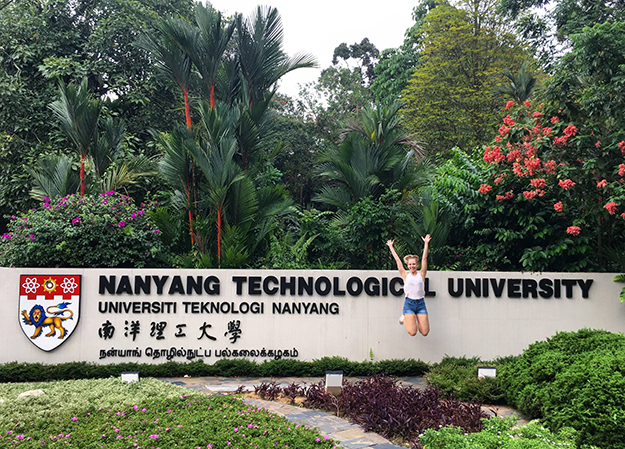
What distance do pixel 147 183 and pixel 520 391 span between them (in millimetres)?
10230

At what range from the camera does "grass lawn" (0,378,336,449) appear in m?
4.48

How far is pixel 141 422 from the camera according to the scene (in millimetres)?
4926

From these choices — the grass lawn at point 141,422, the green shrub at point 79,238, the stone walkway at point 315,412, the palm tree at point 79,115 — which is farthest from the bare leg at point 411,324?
the palm tree at point 79,115

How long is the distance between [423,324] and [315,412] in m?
3.14

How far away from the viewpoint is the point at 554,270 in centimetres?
996

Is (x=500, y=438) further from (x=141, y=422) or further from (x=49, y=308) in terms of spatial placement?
(x=49, y=308)

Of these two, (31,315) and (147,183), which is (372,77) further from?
(31,315)

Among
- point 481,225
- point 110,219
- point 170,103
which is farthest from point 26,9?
point 481,225

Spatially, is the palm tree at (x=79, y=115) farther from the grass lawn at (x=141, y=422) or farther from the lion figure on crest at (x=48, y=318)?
the grass lawn at (x=141, y=422)

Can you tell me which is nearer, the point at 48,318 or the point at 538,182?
the point at 48,318

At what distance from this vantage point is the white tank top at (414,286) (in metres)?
8.68

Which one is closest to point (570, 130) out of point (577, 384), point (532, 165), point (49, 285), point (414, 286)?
point (532, 165)

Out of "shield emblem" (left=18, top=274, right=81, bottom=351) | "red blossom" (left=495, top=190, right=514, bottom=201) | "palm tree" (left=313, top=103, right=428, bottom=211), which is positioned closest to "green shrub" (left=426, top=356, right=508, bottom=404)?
"red blossom" (left=495, top=190, right=514, bottom=201)

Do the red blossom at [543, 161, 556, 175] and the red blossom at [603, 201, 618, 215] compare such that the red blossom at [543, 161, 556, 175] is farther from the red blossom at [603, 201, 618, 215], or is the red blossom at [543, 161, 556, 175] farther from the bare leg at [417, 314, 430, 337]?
the bare leg at [417, 314, 430, 337]
